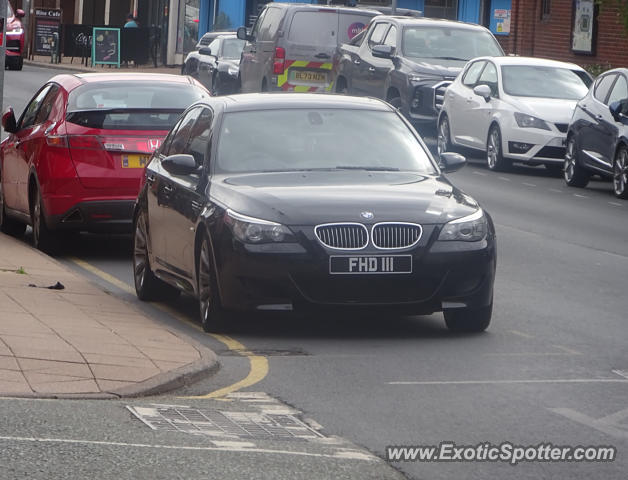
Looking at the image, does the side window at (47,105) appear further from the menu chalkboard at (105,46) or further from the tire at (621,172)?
the menu chalkboard at (105,46)

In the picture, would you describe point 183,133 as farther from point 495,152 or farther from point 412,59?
point 412,59

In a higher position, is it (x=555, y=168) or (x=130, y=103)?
(x=130, y=103)

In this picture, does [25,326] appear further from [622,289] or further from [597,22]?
[597,22]

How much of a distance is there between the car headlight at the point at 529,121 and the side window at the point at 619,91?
2033mm

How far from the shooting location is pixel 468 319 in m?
10.3

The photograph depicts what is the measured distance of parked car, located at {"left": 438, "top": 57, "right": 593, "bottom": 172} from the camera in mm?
24016

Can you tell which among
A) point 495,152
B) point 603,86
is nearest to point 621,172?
point 603,86

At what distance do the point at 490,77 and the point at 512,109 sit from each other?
133 cm

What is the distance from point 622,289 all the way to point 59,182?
5.00 m

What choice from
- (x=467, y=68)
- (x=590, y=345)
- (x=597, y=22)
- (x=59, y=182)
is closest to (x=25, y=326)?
(x=590, y=345)

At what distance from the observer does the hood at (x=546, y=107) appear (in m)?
24.0

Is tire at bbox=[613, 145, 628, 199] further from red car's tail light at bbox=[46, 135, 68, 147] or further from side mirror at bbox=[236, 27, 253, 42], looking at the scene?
side mirror at bbox=[236, 27, 253, 42]

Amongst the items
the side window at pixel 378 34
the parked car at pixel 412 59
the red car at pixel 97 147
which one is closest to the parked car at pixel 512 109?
the parked car at pixel 412 59

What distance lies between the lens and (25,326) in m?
9.68
